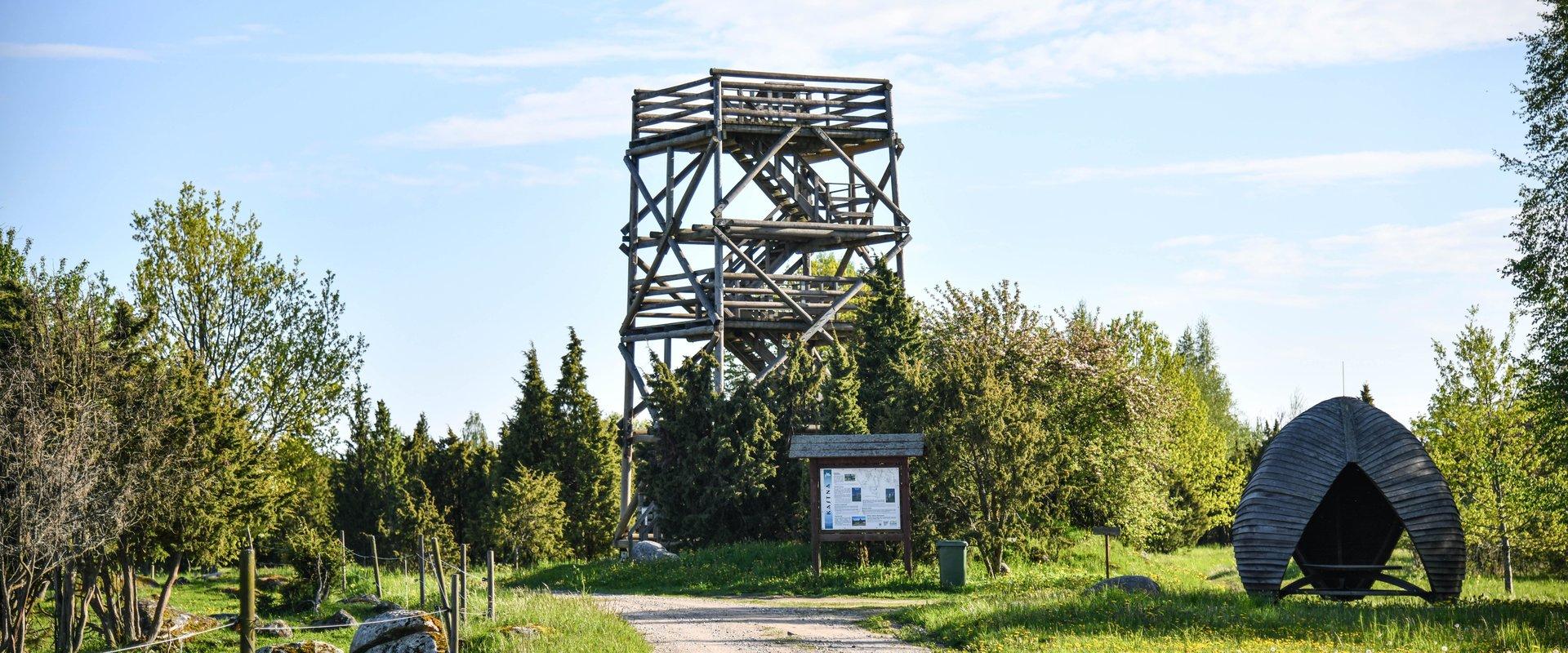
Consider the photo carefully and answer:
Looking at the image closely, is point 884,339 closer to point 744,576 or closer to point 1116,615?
point 744,576

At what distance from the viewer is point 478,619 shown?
23188mm

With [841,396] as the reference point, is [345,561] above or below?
below

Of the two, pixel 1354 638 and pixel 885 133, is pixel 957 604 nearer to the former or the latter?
pixel 1354 638

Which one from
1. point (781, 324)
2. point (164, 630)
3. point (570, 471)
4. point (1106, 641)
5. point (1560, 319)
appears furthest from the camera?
point (570, 471)

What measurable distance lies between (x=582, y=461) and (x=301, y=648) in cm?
2246

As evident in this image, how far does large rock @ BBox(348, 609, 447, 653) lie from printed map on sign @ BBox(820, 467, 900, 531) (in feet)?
32.9

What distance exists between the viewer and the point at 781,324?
40.8m

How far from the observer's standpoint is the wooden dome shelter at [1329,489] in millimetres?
24344

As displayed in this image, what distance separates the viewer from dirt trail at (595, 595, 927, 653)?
20.0 m

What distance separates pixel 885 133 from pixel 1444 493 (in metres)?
21.0

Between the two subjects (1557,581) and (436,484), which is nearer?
(1557,581)

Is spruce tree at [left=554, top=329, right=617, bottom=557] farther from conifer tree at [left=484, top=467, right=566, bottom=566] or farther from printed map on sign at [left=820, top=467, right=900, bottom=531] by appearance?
printed map on sign at [left=820, top=467, right=900, bottom=531]

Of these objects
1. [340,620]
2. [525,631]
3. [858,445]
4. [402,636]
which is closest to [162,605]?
[340,620]

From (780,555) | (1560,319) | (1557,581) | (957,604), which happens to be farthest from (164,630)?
(1557,581)
